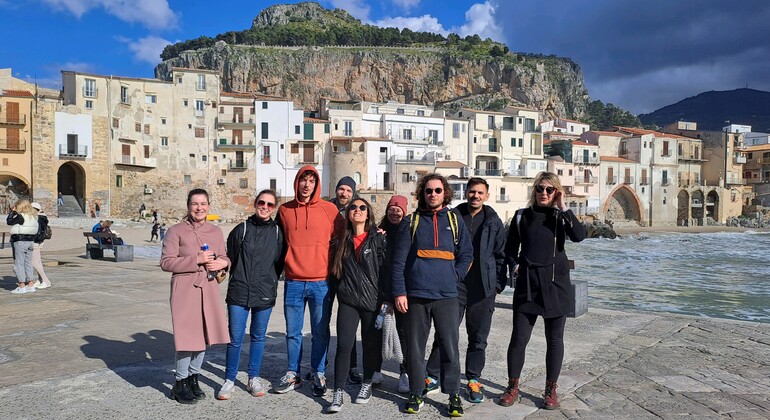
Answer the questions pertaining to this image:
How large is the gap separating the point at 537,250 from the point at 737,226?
2936 inches

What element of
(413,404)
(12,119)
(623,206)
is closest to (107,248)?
(413,404)

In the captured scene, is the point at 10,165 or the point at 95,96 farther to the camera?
the point at 95,96

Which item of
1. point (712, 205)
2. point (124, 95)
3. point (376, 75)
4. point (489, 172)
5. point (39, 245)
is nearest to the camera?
point (39, 245)

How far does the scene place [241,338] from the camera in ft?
14.8

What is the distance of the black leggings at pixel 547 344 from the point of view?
4426 millimetres

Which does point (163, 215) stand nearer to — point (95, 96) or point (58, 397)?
point (95, 96)

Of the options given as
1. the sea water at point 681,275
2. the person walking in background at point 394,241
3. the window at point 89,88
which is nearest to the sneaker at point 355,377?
the person walking in background at point 394,241

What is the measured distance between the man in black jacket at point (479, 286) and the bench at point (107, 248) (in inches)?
528

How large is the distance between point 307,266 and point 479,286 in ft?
4.83

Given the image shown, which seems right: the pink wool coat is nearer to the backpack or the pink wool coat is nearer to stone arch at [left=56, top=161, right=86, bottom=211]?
the backpack

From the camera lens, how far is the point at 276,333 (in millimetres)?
6746

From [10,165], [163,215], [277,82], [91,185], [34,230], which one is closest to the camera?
[34,230]

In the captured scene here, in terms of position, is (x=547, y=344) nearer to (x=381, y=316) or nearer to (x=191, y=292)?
(x=381, y=316)

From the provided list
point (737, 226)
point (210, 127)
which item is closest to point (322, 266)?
point (210, 127)
